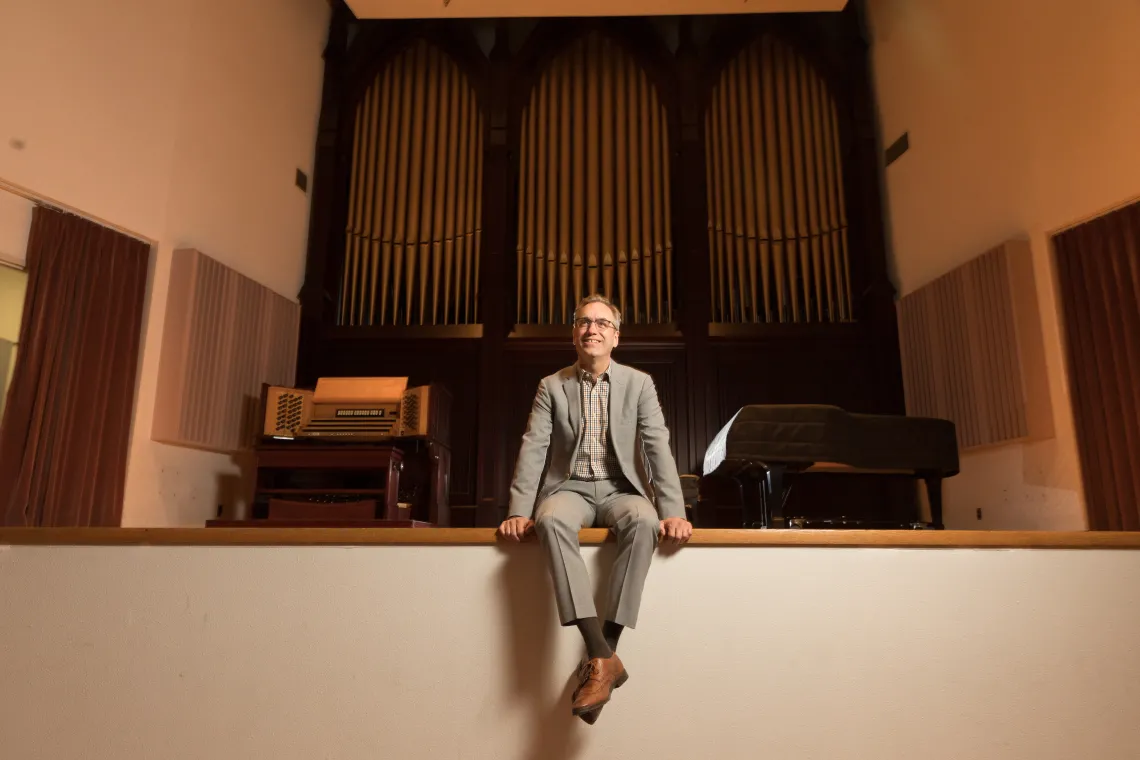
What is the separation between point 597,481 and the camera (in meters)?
2.09

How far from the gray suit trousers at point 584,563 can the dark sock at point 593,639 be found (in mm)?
17

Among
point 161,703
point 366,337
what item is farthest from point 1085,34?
point 161,703

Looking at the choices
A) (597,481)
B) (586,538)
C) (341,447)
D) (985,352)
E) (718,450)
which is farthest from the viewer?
(985,352)

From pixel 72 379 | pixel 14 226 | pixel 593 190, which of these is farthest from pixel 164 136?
pixel 593 190

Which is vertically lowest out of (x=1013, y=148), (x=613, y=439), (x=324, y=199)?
(x=613, y=439)

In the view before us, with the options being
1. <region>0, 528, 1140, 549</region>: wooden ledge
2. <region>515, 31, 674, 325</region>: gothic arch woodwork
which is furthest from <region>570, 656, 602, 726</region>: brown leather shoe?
<region>515, 31, 674, 325</region>: gothic arch woodwork

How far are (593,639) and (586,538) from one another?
0.25 meters

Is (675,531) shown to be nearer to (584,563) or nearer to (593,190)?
(584,563)

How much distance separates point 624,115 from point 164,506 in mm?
3530

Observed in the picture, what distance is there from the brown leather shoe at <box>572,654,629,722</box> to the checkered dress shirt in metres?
0.55

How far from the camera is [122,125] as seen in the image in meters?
3.49

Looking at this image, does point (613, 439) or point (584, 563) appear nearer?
point (584, 563)

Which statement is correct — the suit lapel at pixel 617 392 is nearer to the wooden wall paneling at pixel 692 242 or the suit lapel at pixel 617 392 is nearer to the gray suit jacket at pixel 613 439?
the gray suit jacket at pixel 613 439

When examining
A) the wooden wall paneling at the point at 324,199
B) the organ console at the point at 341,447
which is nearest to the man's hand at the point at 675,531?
the organ console at the point at 341,447
